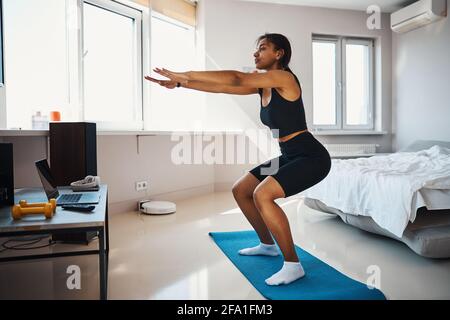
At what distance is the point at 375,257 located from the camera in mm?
2484

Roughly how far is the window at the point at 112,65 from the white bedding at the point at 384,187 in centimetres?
216

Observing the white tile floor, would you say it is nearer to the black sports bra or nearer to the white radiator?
the black sports bra

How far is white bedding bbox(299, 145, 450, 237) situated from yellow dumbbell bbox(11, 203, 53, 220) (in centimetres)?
196

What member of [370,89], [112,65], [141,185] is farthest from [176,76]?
[370,89]

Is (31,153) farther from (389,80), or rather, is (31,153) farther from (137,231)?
(389,80)

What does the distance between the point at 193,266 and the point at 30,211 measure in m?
1.02

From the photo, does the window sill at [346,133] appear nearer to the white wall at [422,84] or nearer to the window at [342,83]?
the window at [342,83]

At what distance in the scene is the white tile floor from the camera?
1.93m

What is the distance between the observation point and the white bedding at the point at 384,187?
7.54 feet

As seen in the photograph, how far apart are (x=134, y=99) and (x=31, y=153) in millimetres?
1472

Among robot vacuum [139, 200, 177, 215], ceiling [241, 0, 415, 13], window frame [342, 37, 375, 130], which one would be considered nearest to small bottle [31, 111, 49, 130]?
robot vacuum [139, 200, 177, 215]

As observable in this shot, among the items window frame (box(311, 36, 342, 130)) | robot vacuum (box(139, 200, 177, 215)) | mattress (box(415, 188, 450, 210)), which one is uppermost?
window frame (box(311, 36, 342, 130))

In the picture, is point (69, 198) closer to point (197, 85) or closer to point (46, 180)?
point (46, 180)

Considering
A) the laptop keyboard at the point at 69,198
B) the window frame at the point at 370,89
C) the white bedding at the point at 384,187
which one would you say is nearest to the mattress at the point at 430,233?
the white bedding at the point at 384,187
